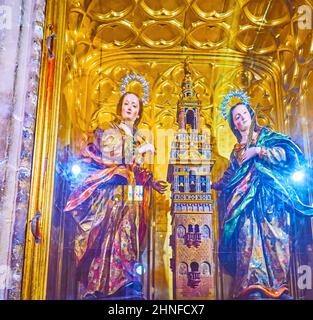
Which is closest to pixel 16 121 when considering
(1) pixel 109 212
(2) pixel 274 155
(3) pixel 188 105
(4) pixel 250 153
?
(1) pixel 109 212

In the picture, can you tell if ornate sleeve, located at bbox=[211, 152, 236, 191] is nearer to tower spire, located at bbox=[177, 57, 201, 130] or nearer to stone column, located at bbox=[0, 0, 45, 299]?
tower spire, located at bbox=[177, 57, 201, 130]

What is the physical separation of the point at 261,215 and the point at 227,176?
24.0 inches

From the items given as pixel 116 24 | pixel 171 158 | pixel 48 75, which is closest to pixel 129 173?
pixel 171 158

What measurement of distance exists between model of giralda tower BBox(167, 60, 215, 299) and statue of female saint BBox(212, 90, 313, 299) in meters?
0.19

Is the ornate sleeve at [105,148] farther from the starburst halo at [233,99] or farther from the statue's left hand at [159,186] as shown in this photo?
the starburst halo at [233,99]

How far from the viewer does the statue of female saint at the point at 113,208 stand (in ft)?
18.1

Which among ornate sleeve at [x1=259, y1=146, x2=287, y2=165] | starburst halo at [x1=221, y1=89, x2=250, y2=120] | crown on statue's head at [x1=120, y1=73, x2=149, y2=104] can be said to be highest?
crown on statue's head at [x1=120, y1=73, x2=149, y2=104]

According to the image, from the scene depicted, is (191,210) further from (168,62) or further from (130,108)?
(168,62)

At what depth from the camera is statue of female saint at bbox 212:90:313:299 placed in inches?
219

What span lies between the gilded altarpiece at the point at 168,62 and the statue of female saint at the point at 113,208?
0.45ft

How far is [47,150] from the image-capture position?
5.26 metres

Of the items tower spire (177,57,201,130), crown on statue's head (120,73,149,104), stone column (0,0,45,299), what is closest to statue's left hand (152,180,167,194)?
tower spire (177,57,201,130)

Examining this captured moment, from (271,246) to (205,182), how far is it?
101 cm

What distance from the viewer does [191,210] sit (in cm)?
588
